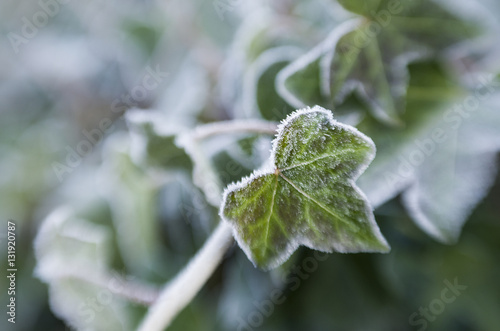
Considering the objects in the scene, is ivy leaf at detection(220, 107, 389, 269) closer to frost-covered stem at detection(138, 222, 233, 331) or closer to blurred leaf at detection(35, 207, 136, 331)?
frost-covered stem at detection(138, 222, 233, 331)

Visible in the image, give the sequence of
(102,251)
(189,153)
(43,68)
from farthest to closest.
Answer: (43,68), (102,251), (189,153)

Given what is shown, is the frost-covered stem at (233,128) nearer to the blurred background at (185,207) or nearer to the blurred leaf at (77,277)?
the blurred background at (185,207)

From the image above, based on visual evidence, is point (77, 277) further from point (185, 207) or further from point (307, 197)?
point (307, 197)

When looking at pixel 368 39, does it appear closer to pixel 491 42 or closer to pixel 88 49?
pixel 491 42

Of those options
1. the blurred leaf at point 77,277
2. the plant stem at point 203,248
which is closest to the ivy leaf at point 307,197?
the plant stem at point 203,248

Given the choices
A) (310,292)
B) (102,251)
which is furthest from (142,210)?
(310,292)

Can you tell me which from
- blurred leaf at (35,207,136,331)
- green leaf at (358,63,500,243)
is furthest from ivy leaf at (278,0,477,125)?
blurred leaf at (35,207,136,331)

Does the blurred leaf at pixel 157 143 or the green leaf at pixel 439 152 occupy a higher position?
the green leaf at pixel 439 152
